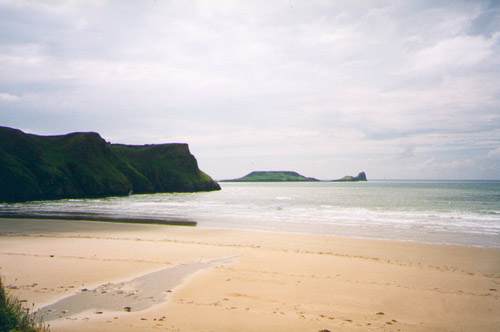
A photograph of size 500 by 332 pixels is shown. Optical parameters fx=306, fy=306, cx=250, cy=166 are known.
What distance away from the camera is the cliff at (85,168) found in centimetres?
6756

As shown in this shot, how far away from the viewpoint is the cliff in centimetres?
6756

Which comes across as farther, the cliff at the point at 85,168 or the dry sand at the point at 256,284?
the cliff at the point at 85,168

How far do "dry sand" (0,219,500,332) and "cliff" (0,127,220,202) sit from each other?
2387 inches

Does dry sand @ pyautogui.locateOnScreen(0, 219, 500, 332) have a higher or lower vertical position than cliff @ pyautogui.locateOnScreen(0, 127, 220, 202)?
lower

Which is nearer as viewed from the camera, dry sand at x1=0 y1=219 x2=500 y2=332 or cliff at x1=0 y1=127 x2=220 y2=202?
dry sand at x1=0 y1=219 x2=500 y2=332

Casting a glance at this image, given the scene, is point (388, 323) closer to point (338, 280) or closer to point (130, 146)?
point (338, 280)

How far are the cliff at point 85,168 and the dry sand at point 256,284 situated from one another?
60.6m

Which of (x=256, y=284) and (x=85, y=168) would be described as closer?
(x=256, y=284)

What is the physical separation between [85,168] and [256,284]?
Answer: 293 feet

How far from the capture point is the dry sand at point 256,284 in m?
7.12

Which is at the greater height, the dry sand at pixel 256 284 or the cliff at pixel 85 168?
the cliff at pixel 85 168

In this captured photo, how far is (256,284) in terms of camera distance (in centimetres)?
997

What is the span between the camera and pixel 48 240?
1834 centimetres

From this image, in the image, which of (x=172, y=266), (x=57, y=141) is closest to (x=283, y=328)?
(x=172, y=266)
